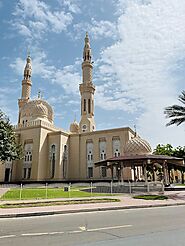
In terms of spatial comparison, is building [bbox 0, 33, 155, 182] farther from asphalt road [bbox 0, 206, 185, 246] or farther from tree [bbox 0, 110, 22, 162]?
asphalt road [bbox 0, 206, 185, 246]

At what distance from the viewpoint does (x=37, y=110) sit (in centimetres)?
4628

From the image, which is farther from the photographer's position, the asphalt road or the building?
the building

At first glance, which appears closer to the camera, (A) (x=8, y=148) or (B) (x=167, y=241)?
(B) (x=167, y=241)

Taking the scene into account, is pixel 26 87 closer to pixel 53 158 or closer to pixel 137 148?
pixel 53 158

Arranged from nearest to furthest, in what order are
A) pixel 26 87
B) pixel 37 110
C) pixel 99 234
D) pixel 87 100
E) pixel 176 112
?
pixel 99 234
pixel 176 112
pixel 37 110
pixel 87 100
pixel 26 87

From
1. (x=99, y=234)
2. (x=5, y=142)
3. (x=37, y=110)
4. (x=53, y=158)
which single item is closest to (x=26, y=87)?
(x=37, y=110)

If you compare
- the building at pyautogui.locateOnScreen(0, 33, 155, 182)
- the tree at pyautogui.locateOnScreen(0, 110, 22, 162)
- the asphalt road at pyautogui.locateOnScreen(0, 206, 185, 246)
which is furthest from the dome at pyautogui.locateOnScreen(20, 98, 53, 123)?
the asphalt road at pyautogui.locateOnScreen(0, 206, 185, 246)

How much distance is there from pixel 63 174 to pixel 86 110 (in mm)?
13902

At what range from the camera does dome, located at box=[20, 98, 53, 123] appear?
46188 mm

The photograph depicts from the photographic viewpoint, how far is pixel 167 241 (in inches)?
216

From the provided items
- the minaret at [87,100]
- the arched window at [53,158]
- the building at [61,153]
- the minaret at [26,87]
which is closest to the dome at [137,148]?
the building at [61,153]

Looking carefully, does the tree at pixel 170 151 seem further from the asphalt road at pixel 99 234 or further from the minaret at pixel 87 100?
the asphalt road at pixel 99 234

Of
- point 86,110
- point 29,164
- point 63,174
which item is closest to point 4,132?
point 29,164

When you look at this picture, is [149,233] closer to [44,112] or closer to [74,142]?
[74,142]
